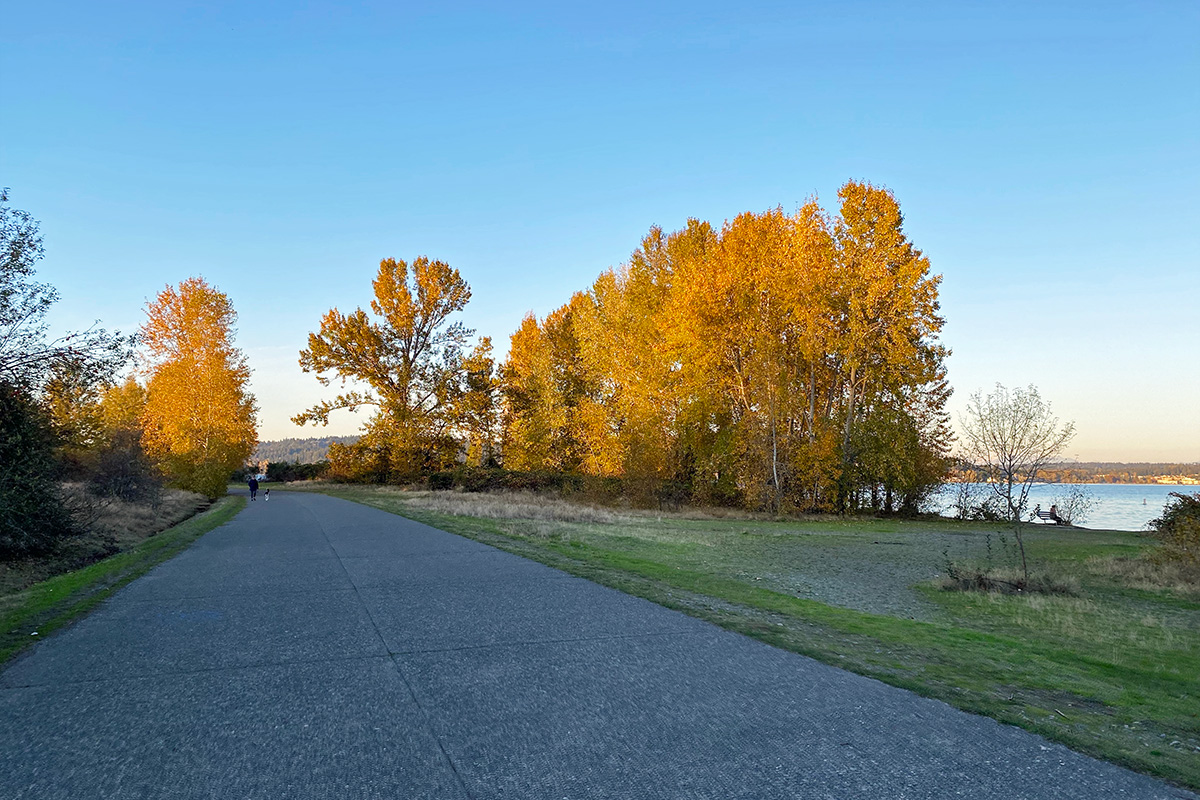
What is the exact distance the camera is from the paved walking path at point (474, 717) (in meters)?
3.31

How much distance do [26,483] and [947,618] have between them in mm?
16061

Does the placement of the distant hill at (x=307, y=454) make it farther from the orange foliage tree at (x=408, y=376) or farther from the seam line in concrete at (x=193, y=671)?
the seam line in concrete at (x=193, y=671)

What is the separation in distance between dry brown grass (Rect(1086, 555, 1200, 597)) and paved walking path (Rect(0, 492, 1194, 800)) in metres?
11.0

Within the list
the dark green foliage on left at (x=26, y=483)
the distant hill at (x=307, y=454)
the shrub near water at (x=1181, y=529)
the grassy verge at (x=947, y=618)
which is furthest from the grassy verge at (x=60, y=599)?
the distant hill at (x=307, y=454)

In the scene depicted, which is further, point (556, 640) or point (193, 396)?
point (193, 396)

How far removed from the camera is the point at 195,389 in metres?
34.8

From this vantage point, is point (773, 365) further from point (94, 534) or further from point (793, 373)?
point (94, 534)

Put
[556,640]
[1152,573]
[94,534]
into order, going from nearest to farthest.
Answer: [556,640] → [1152,573] → [94,534]

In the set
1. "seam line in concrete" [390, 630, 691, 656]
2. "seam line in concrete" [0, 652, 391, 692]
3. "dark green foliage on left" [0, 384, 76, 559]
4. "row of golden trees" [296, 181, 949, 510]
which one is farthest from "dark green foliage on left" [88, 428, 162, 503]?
"seam line in concrete" [390, 630, 691, 656]

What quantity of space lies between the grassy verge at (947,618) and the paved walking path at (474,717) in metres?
0.54

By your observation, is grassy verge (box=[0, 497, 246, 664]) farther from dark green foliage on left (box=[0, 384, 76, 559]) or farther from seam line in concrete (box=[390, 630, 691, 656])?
seam line in concrete (box=[390, 630, 691, 656])

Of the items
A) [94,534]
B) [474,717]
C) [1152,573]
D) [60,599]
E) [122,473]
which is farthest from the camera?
[122,473]

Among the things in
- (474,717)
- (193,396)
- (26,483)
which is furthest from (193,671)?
(193,396)

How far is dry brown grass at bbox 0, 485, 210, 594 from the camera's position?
1245 centimetres
